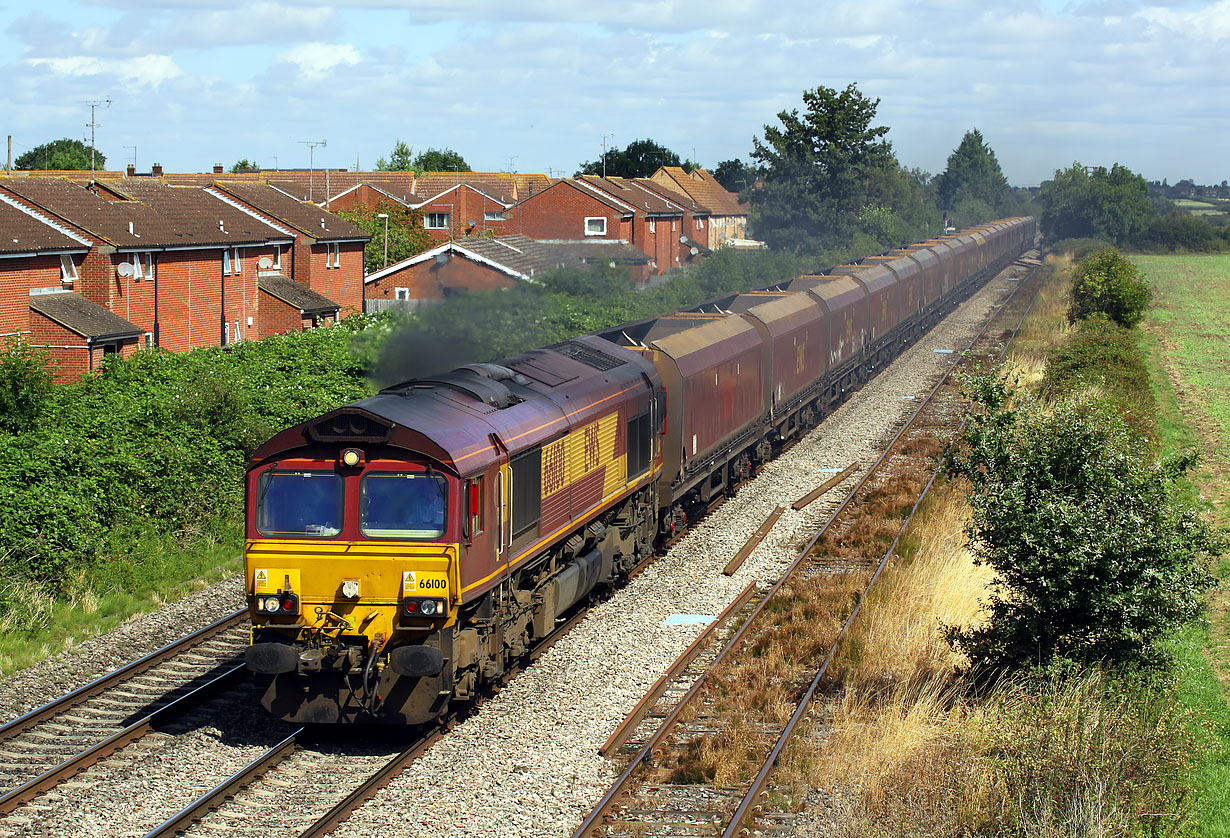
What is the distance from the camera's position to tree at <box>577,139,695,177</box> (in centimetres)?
11481

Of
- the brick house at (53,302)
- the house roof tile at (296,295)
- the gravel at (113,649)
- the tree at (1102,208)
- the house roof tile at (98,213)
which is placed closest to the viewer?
the gravel at (113,649)

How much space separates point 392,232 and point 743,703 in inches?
2043

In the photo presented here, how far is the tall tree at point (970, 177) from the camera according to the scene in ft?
464

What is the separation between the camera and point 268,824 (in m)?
10.1

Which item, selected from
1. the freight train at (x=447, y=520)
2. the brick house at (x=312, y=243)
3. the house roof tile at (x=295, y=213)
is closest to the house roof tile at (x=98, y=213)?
the brick house at (x=312, y=243)

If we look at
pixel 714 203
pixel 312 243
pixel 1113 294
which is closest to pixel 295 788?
pixel 312 243

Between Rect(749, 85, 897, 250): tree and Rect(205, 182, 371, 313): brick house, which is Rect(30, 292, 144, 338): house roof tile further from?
Rect(749, 85, 897, 250): tree

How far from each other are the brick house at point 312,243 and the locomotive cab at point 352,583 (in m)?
35.3

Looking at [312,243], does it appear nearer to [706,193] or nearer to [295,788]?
[295,788]

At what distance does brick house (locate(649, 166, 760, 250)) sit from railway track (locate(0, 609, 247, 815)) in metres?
70.0

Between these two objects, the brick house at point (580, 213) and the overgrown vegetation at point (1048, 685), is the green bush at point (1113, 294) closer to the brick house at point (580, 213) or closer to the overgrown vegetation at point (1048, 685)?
the brick house at point (580, 213)

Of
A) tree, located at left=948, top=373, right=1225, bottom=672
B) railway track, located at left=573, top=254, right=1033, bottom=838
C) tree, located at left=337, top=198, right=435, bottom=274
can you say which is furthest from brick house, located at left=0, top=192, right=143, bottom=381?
tree, located at left=948, top=373, right=1225, bottom=672

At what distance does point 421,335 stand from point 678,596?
295 inches

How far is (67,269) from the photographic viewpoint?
34.9 m
